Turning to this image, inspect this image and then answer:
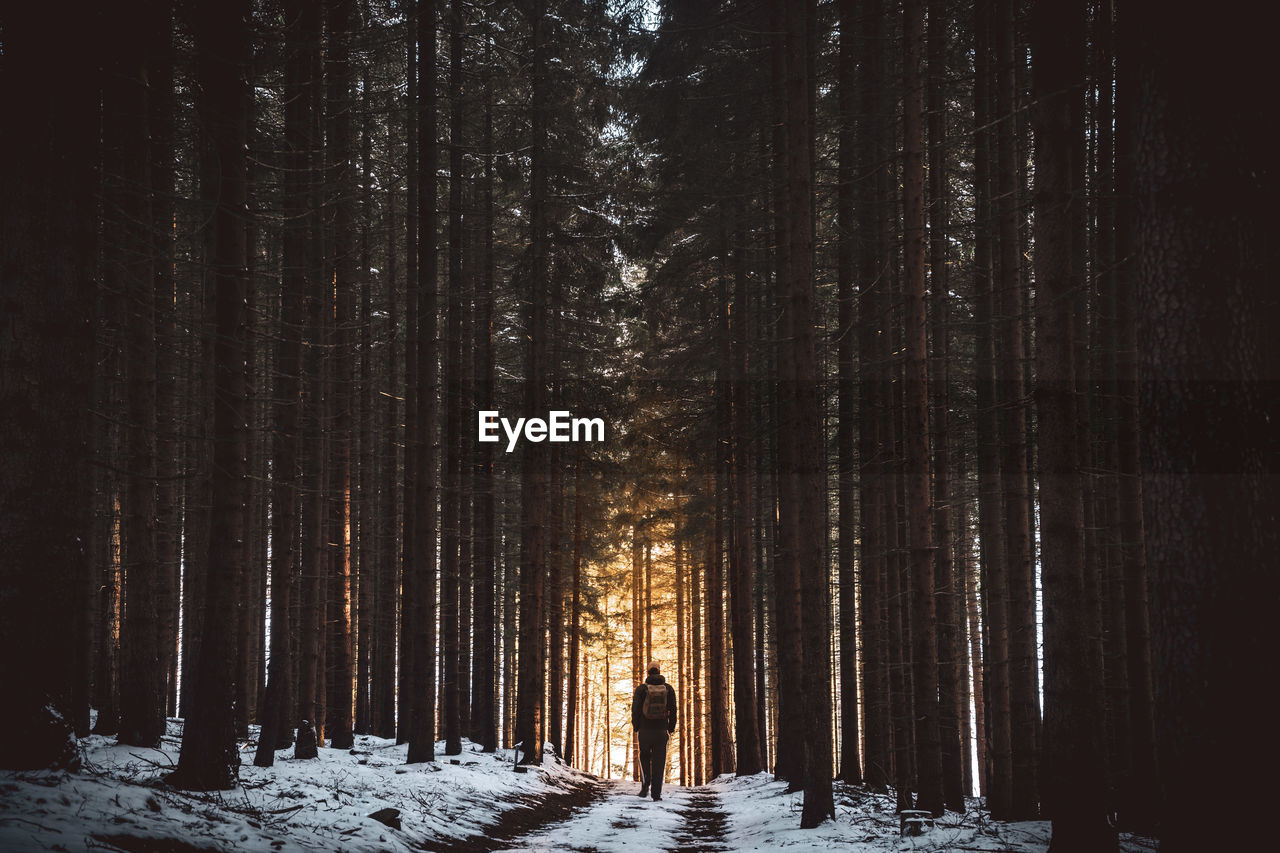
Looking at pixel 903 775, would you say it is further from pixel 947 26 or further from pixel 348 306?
pixel 348 306

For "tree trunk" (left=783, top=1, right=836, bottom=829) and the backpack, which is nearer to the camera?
"tree trunk" (left=783, top=1, right=836, bottom=829)

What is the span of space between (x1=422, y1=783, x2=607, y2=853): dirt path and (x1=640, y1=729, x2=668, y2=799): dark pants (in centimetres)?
119

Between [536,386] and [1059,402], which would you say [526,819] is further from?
[1059,402]

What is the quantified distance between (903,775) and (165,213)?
15.0 metres

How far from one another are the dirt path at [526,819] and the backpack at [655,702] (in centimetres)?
195

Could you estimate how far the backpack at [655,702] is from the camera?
50.2ft

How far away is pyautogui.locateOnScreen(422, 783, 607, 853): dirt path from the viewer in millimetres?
8688

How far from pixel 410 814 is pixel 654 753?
7423mm

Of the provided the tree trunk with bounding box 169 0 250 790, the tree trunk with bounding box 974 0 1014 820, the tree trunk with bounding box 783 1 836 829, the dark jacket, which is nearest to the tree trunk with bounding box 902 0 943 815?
the tree trunk with bounding box 974 0 1014 820

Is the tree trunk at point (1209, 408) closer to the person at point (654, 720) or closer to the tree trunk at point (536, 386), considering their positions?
the person at point (654, 720)

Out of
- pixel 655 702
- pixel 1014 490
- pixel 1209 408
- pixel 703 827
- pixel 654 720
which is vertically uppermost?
pixel 1209 408

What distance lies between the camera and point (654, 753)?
1570 cm

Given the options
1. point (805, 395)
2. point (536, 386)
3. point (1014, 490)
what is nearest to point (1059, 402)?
point (1014, 490)

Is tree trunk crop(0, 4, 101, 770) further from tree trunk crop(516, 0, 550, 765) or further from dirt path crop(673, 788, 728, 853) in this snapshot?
tree trunk crop(516, 0, 550, 765)
